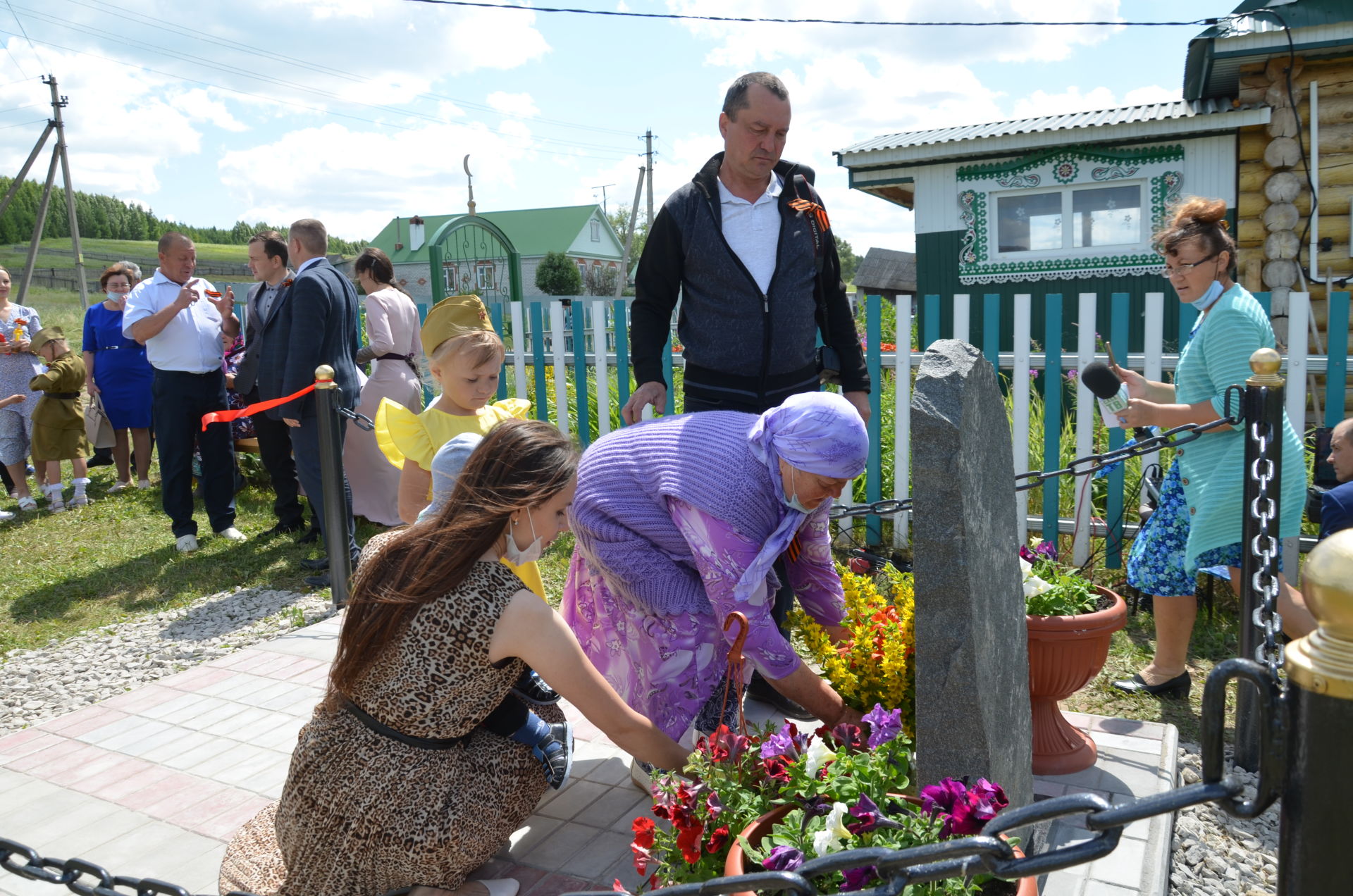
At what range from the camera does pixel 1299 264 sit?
8.73m

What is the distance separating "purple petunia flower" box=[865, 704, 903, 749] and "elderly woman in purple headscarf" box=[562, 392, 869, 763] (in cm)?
34

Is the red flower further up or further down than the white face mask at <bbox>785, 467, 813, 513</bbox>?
further down

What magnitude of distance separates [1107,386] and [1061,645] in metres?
1.16

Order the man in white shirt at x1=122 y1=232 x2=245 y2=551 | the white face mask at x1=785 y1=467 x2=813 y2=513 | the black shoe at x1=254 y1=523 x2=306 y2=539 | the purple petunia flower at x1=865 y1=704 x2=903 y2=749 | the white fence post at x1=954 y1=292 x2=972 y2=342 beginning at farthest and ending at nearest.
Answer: the black shoe at x1=254 y1=523 x2=306 y2=539 → the man in white shirt at x1=122 y1=232 x2=245 y2=551 → the white fence post at x1=954 y1=292 x2=972 y2=342 → the white face mask at x1=785 y1=467 x2=813 y2=513 → the purple petunia flower at x1=865 y1=704 x2=903 y2=749

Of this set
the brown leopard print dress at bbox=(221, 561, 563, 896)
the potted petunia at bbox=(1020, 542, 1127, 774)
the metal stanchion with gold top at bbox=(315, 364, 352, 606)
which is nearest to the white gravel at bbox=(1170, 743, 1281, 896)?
the potted petunia at bbox=(1020, 542, 1127, 774)

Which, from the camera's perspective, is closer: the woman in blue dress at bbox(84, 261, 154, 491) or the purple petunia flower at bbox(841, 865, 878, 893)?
the purple petunia flower at bbox(841, 865, 878, 893)

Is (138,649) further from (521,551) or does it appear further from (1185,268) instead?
(1185,268)

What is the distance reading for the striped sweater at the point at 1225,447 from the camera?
325 centimetres

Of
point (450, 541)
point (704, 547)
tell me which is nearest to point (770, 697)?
point (704, 547)

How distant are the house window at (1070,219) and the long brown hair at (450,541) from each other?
966 cm

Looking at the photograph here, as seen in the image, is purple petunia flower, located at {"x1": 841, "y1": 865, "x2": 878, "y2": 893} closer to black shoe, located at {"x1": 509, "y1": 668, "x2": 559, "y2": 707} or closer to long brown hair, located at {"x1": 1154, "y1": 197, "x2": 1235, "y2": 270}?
black shoe, located at {"x1": 509, "y1": 668, "x2": 559, "y2": 707}

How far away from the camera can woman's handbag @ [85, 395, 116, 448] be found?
8469 mm

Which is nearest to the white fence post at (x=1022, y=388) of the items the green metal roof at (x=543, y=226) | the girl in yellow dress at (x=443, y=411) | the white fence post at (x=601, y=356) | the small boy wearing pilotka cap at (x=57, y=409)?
the white fence post at (x=601, y=356)

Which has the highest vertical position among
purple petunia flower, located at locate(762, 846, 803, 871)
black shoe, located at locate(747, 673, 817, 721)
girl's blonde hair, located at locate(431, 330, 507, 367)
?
girl's blonde hair, located at locate(431, 330, 507, 367)
